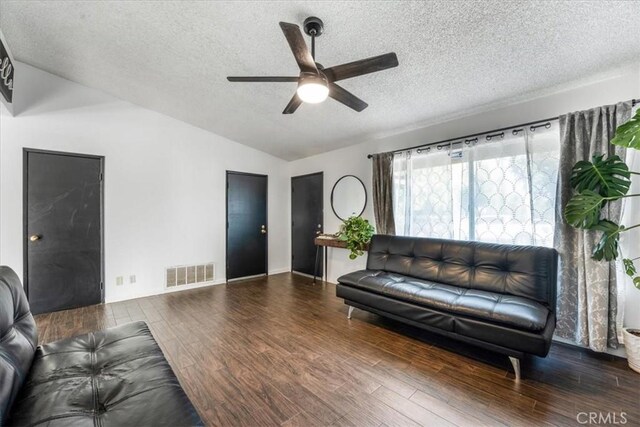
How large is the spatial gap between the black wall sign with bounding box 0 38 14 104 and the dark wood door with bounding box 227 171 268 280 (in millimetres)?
2619

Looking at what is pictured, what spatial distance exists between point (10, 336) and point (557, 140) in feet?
13.5

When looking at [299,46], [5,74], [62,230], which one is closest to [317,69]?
[299,46]

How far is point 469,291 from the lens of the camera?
2496 millimetres

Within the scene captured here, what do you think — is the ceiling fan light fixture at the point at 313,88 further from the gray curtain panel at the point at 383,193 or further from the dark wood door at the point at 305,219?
the dark wood door at the point at 305,219

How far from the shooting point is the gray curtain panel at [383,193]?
3689 millimetres

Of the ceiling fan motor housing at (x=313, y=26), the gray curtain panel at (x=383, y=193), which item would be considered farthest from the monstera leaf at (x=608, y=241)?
the ceiling fan motor housing at (x=313, y=26)

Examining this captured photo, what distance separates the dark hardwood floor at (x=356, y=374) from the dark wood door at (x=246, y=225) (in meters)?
1.73

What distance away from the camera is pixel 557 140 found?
8.07 ft

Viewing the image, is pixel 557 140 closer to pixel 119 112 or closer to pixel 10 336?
pixel 10 336

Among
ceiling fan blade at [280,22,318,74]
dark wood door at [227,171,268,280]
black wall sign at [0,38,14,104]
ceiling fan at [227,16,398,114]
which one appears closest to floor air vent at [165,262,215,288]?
dark wood door at [227,171,268,280]

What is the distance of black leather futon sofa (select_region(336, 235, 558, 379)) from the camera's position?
6.38 feet

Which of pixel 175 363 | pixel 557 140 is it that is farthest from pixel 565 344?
pixel 175 363

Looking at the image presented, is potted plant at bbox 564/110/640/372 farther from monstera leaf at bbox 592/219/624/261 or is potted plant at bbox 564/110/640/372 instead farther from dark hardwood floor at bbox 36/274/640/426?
dark hardwood floor at bbox 36/274/640/426

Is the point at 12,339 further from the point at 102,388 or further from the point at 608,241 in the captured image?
the point at 608,241
